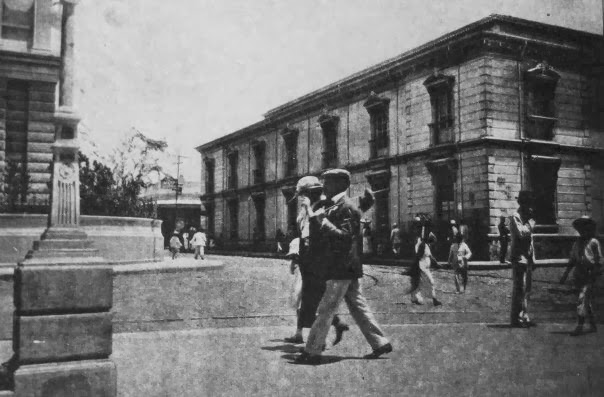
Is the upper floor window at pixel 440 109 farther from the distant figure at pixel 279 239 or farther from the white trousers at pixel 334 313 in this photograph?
the distant figure at pixel 279 239

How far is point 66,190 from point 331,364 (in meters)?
2.57

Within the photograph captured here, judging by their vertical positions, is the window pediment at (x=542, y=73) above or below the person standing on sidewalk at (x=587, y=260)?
above

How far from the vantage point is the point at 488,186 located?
23.5 ft

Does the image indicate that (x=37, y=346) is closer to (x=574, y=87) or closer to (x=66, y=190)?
(x=66, y=190)

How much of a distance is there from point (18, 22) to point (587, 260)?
58.1ft

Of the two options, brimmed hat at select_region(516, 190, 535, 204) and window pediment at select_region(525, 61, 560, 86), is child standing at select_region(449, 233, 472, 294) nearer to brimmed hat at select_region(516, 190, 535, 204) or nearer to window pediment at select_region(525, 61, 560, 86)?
brimmed hat at select_region(516, 190, 535, 204)

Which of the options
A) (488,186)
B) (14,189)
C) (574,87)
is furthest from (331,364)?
(14,189)

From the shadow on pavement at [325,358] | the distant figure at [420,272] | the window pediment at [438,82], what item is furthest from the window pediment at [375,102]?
the shadow on pavement at [325,358]

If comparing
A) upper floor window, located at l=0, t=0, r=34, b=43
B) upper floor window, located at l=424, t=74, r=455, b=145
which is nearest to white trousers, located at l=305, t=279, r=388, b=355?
upper floor window, located at l=424, t=74, r=455, b=145

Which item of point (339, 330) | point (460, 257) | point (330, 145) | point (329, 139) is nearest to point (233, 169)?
point (330, 145)

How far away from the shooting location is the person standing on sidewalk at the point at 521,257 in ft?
20.9

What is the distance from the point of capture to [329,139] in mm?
8570

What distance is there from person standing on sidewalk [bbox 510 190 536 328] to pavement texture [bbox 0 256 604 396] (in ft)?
0.93

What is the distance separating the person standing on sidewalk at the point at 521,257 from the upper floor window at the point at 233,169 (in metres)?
5.53
